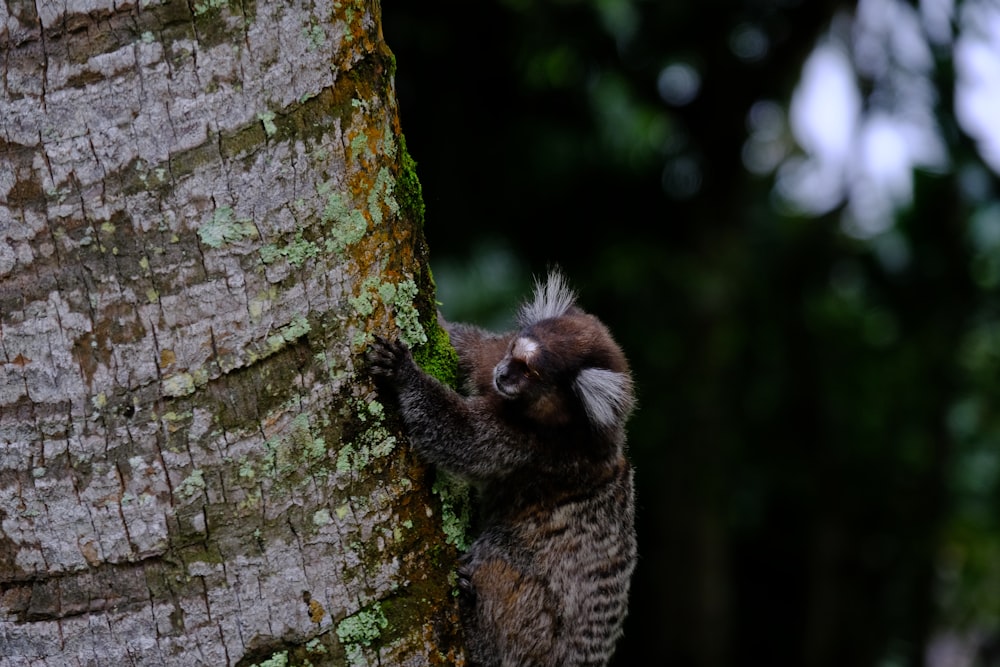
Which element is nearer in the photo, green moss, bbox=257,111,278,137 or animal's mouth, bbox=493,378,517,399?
green moss, bbox=257,111,278,137

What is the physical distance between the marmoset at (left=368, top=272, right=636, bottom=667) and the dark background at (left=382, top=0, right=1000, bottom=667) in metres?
2.64

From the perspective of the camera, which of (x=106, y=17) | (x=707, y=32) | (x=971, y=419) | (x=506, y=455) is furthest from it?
(x=971, y=419)

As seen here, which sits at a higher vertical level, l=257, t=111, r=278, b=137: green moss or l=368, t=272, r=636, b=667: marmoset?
l=257, t=111, r=278, b=137: green moss

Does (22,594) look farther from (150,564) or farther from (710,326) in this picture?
(710,326)

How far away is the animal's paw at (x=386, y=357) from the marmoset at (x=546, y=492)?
16.9 inches

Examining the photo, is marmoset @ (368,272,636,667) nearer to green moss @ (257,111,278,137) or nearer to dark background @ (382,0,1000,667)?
green moss @ (257,111,278,137)

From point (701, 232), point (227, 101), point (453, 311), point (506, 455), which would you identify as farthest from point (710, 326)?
point (227, 101)

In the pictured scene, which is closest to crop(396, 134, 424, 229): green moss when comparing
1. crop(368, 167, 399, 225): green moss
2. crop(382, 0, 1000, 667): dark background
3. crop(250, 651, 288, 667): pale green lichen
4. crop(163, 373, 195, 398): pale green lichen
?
crop(368, 167, 399, 225): green moss

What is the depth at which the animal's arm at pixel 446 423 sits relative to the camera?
251 centimetres

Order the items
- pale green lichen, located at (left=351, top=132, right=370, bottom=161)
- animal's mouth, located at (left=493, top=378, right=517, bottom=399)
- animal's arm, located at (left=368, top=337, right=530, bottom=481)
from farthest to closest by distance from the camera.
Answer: animal's mouth, located at (left=493, top=378, right=517, bottom=399), animal's arm, located at (left=368, top=337, right=530, bottom=481), pale green lichen, located at (left=351, top=132, right=370, bottom=161)

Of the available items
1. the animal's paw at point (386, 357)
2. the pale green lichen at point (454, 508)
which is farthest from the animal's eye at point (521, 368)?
the animal's paw at point (386, 357)

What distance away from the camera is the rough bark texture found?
2104 mm

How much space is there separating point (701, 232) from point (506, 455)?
487cm

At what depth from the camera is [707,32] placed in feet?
24.0
